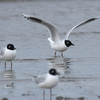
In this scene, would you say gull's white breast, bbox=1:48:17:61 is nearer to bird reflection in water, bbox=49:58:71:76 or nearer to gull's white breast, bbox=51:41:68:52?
bird reflection in water, bbox=49:58:71:76

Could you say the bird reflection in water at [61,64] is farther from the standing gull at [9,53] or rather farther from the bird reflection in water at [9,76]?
the bird reflection in water at [9,76]

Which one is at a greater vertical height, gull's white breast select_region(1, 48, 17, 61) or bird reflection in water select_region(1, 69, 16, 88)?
gull's white breast select_region(1, 48, 17, 61)

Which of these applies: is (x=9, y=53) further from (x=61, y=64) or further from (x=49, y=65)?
(x=61, y=64)

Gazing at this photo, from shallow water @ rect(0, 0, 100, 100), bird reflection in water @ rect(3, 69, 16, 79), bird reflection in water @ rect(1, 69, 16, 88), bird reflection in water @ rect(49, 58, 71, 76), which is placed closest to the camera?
shallow water @ rect(0, 0, 100, 100)

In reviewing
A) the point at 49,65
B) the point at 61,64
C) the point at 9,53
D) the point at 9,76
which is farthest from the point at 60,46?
the point at 9,76

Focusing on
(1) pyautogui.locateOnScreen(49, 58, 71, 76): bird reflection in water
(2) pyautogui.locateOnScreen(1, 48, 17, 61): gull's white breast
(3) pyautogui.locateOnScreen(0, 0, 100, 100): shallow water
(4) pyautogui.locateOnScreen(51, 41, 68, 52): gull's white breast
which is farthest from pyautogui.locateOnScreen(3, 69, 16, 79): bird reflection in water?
(4) pyautogui.locateOnScreen(51, 41, 68, 52): gull's white breast

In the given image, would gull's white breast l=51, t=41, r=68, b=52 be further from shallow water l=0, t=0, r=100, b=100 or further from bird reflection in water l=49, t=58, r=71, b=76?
bird reflection in water l=49, t=58, r=71, b=76

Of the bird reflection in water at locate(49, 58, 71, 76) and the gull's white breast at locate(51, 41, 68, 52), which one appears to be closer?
the bird reflection in water at locate(49, 58, 71, 76)

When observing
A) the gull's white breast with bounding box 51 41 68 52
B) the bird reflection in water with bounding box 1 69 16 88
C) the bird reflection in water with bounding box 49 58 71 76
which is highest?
the gull's white breast with bounding box 51 41 68 52

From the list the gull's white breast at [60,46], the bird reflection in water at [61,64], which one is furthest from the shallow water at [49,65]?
the gull's white breast at [60,46]

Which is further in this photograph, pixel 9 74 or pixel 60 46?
pixel 60 46

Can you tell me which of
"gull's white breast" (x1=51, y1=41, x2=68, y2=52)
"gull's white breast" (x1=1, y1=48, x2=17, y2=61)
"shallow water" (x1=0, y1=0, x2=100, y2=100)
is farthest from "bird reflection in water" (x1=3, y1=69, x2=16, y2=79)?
"gull's white breast" (x1=51, y1=41, x2=68, y2=52)

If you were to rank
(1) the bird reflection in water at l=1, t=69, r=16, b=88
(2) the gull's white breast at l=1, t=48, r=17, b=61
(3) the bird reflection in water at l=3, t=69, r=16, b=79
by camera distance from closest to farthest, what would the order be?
(1) the bird reflection in water at l=1, t=69, r=16, b=88 → (3) the bird reflection in water at l=3, t=69, r=16, b=79 → (2) the gull's white breast at l=1, t=48, r=17, b=61

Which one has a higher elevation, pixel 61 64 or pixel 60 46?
pixel 60 46
